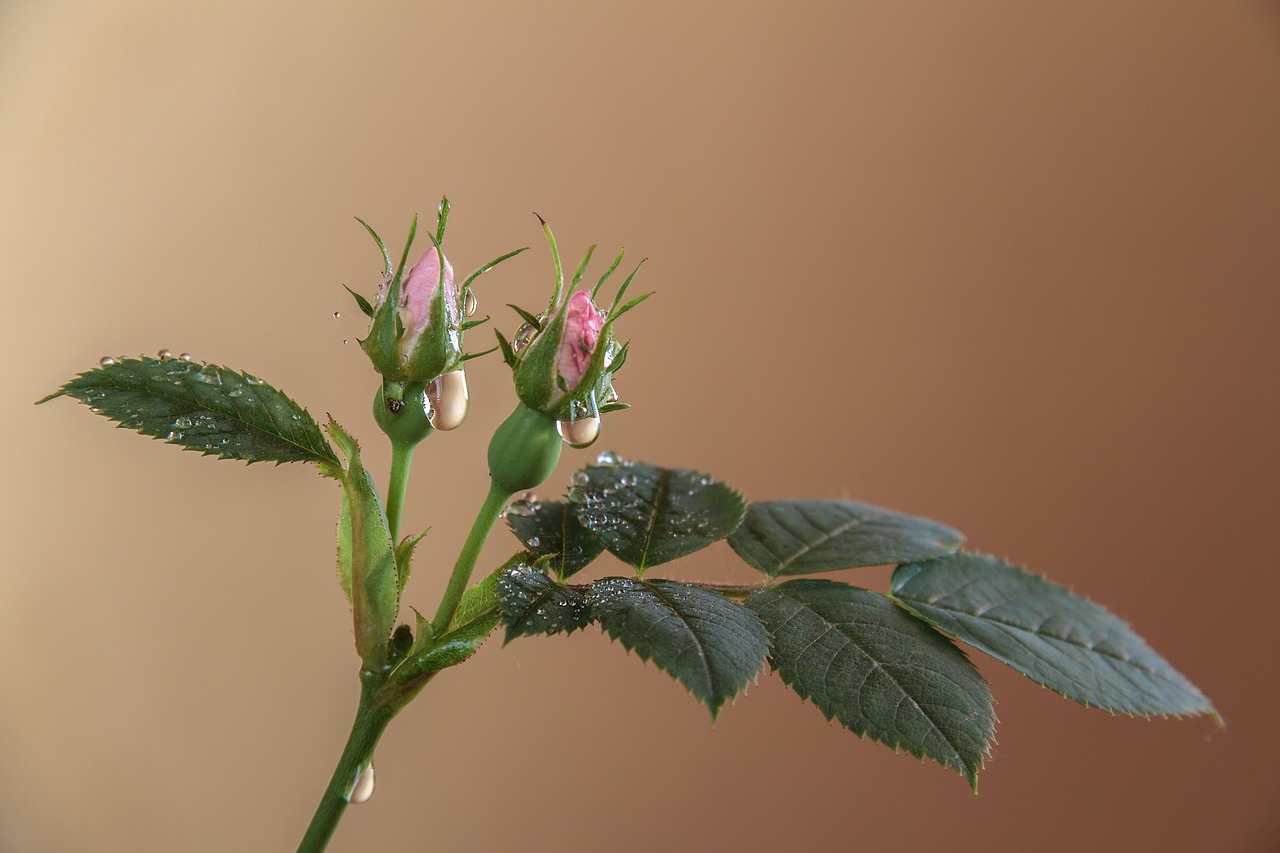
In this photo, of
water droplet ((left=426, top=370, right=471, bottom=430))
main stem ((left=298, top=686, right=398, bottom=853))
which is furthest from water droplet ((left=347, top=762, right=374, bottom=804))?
water droplet ((left=426, top=370, right=471, bottom=430))

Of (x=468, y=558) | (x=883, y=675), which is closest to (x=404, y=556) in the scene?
(x=468, y=558)

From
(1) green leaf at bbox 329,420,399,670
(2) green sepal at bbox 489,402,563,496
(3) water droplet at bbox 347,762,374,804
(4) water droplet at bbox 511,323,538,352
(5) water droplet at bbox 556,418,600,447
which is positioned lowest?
(3) water droplet at bbox 347,762,374,804

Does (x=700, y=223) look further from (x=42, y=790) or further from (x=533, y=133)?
(x=42, y=790)

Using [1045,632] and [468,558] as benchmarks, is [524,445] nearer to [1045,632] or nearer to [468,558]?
[468,558]

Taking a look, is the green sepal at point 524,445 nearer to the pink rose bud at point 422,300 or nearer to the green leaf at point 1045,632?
the pink rose bud at point 422,300

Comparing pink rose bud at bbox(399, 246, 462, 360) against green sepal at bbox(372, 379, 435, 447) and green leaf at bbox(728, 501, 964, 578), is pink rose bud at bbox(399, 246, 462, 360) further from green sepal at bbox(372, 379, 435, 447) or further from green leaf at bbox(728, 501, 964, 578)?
green leaf at bbox(728, 501, 964, 578)

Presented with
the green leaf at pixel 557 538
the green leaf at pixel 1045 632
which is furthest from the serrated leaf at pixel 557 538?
the green leaf at pixel 1045 632
